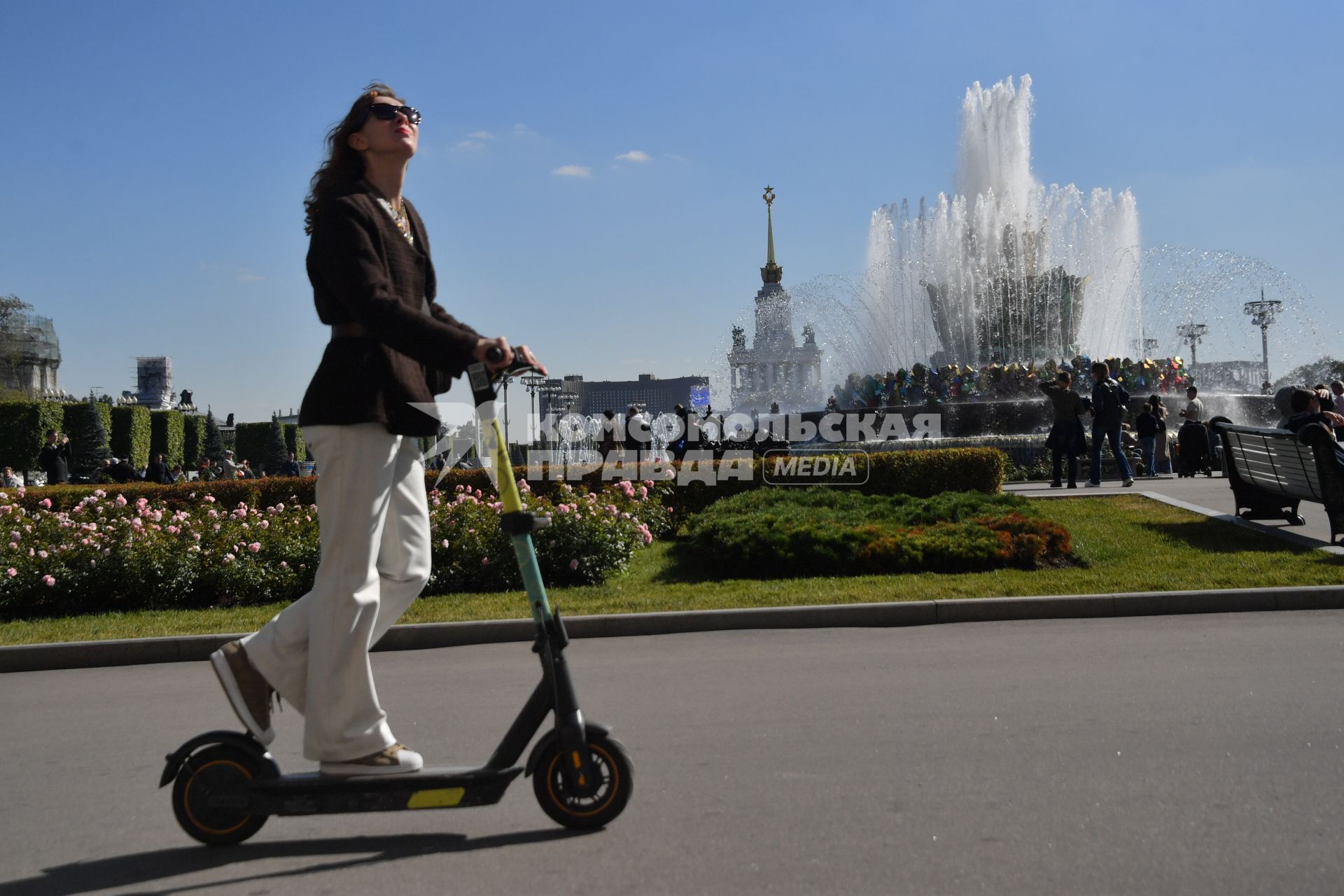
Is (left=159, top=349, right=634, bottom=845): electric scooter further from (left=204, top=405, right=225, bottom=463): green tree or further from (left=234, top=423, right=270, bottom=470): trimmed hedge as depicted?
(left=234, top=423, right=270, bottom=470): trimmed hedge

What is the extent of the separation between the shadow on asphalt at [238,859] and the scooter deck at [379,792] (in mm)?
143

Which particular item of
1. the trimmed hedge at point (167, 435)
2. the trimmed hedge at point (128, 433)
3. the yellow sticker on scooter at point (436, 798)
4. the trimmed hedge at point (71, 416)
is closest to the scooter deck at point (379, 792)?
the yellow sticker on scooter at point (436, 798)

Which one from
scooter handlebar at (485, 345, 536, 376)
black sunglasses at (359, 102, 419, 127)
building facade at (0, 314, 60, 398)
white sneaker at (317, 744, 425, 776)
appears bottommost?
white sneaker at (317, 744, 425, 776)

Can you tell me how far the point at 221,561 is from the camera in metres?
9.66

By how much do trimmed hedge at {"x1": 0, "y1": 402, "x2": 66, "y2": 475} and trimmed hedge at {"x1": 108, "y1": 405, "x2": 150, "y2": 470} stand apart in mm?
9168

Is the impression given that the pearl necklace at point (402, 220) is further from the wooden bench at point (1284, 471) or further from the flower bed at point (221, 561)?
the wooden bench at point (1284, 471)

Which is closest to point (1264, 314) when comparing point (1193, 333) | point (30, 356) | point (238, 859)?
point (1193, 333)

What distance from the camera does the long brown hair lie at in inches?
139

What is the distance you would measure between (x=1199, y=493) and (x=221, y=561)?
11.8 metres

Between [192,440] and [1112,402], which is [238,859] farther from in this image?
[192,440]

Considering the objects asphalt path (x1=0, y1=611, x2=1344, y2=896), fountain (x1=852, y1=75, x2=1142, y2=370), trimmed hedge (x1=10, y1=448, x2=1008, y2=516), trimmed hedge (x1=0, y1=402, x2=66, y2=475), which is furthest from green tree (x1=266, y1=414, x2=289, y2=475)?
asphalt path (x1=0, y1=611, x2=1344, y2=896)

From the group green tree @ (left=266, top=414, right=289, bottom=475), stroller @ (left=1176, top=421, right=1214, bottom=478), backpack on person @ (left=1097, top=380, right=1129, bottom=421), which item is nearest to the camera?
backpack on person @ (left=1097, top=380, right=1129, bottom=421)

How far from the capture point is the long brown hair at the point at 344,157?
11.6ft

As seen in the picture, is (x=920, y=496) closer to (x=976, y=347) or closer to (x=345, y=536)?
(x=345, y=536)
